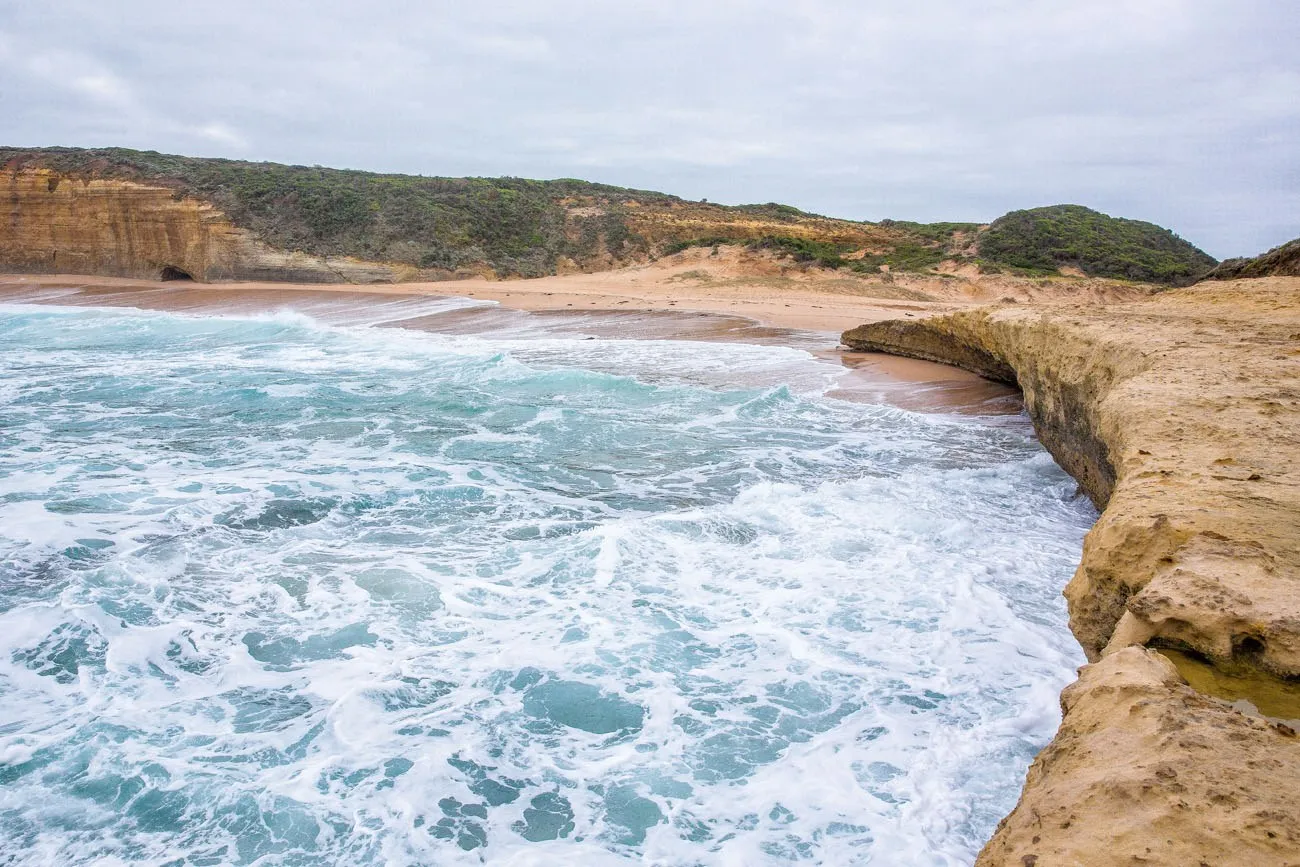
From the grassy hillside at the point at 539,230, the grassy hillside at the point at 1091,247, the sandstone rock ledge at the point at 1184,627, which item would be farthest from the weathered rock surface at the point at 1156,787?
the grassy hillside at the point at 1091,247

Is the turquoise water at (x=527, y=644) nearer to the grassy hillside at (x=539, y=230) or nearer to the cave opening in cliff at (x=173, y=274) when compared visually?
the grassy hillside at (x=539, y=230)

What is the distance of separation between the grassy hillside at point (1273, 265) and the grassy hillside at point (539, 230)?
17.7 m

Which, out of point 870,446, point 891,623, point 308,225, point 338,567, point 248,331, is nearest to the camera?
point 891,623

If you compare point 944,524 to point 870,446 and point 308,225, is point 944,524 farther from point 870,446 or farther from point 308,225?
A: point 308,225

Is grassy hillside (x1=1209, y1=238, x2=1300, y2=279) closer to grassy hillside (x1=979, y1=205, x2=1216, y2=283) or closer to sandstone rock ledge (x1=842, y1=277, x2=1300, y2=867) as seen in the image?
sandstone rock ledge (x1=842, y1=277, x2=1300, y2=867)

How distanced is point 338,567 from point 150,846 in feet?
8.49

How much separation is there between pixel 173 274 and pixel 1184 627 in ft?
126

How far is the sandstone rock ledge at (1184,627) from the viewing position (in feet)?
6.00

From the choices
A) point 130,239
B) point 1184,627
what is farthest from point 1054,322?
point 130,239

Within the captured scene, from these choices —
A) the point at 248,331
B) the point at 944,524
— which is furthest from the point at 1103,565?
the point at 248,331

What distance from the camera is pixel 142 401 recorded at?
11.6 m

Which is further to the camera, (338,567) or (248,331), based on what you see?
(248,331)

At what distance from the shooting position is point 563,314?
2180cm

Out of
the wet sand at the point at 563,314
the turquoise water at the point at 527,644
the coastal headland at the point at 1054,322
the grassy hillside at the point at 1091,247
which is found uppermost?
the grassy hillside at the point at 1091,247
